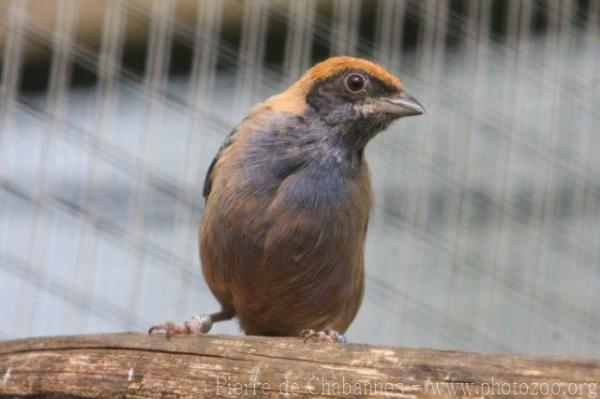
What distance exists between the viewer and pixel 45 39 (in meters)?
5.26

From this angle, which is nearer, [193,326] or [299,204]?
[193,326]

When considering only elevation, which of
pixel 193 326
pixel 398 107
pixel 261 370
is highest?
pixel 398 107

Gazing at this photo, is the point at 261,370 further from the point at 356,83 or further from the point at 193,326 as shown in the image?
the point at 356,83

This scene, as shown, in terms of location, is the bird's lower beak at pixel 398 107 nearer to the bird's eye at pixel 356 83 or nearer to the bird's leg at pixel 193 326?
the bird's eye at pixel 356 83

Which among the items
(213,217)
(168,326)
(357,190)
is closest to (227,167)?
(213,217)

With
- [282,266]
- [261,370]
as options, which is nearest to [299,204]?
[282,266]

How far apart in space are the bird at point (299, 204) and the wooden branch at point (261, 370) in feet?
2.70

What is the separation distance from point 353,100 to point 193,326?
0.85 meters

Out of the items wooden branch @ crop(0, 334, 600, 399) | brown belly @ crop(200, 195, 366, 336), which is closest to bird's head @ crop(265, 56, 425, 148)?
brown belly @ crop(200, 195, 366, 336)

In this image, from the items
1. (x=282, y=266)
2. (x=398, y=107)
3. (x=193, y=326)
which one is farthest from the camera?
(x=398, y=107)

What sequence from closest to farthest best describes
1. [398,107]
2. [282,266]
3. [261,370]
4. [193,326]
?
1. [261,370]
2. [193,326]
3. [282,266]
4. [398,107]

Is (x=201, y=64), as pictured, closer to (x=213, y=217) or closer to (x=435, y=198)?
(x=435, y=198)

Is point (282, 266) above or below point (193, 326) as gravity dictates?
above

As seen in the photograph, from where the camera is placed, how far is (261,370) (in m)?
1.99
